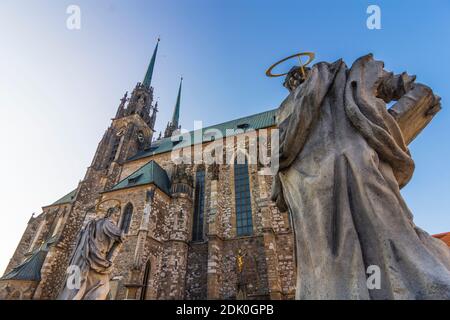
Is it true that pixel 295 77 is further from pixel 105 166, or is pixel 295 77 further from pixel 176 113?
pixel 176 113

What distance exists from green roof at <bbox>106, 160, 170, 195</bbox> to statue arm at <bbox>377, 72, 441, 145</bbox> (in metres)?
13.7

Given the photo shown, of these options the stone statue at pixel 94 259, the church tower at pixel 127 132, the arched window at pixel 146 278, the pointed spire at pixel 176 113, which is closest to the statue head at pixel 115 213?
the arched window at pixel 146 278

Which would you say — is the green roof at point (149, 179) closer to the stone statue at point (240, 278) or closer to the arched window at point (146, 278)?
the arched window at point (146, 278)

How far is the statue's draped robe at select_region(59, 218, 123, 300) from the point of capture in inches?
172

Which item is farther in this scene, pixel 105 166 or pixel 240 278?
pixel 105 166

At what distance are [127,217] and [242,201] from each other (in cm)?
672

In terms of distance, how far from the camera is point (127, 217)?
13938mm

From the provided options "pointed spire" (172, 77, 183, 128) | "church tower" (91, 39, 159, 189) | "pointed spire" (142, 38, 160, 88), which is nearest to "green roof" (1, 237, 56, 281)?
"church tower" (91, 39, 159, 189)

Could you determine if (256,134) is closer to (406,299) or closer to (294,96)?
(294,96)

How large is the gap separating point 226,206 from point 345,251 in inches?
538

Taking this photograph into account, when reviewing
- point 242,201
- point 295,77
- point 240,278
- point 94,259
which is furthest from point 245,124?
point 295,77

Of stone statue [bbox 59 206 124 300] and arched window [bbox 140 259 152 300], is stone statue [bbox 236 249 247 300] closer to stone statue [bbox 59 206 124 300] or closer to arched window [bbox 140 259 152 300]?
arched window [bbox 140 259 152 300]

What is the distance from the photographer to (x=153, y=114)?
28.5m
